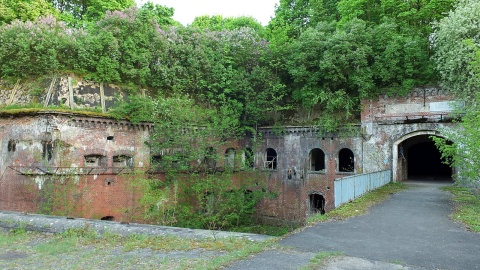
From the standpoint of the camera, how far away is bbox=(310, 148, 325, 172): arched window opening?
70.0ft

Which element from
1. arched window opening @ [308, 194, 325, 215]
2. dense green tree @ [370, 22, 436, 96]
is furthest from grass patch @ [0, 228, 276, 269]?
arched window opening @ [308, 194, 325, 215]

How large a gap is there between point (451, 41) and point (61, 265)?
58.4 ft

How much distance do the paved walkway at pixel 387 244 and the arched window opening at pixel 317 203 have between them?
10.5 metres

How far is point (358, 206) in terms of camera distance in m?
11.0

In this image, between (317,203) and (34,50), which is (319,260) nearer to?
(317,203)

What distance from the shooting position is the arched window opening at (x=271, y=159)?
2220 centimetres

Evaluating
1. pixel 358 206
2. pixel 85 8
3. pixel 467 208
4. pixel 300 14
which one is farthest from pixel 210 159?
pixel 85 8

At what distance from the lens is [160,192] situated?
17.7 metres

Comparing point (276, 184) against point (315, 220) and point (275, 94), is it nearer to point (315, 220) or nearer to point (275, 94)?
point (275, 94)

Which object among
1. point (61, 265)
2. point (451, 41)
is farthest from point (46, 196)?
point (451, 41)

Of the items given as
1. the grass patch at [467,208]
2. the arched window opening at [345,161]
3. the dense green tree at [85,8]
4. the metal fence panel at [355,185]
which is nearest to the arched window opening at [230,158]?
the arched window opening at [345,161]

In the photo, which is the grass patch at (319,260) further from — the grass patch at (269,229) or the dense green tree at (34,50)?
the dense green tree at (34,50)

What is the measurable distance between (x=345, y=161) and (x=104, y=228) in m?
16.3

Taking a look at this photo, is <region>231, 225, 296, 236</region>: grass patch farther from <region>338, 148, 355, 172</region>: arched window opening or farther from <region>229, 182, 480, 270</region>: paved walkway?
<region>229, 182, 480, 270</region>: paved walkway
